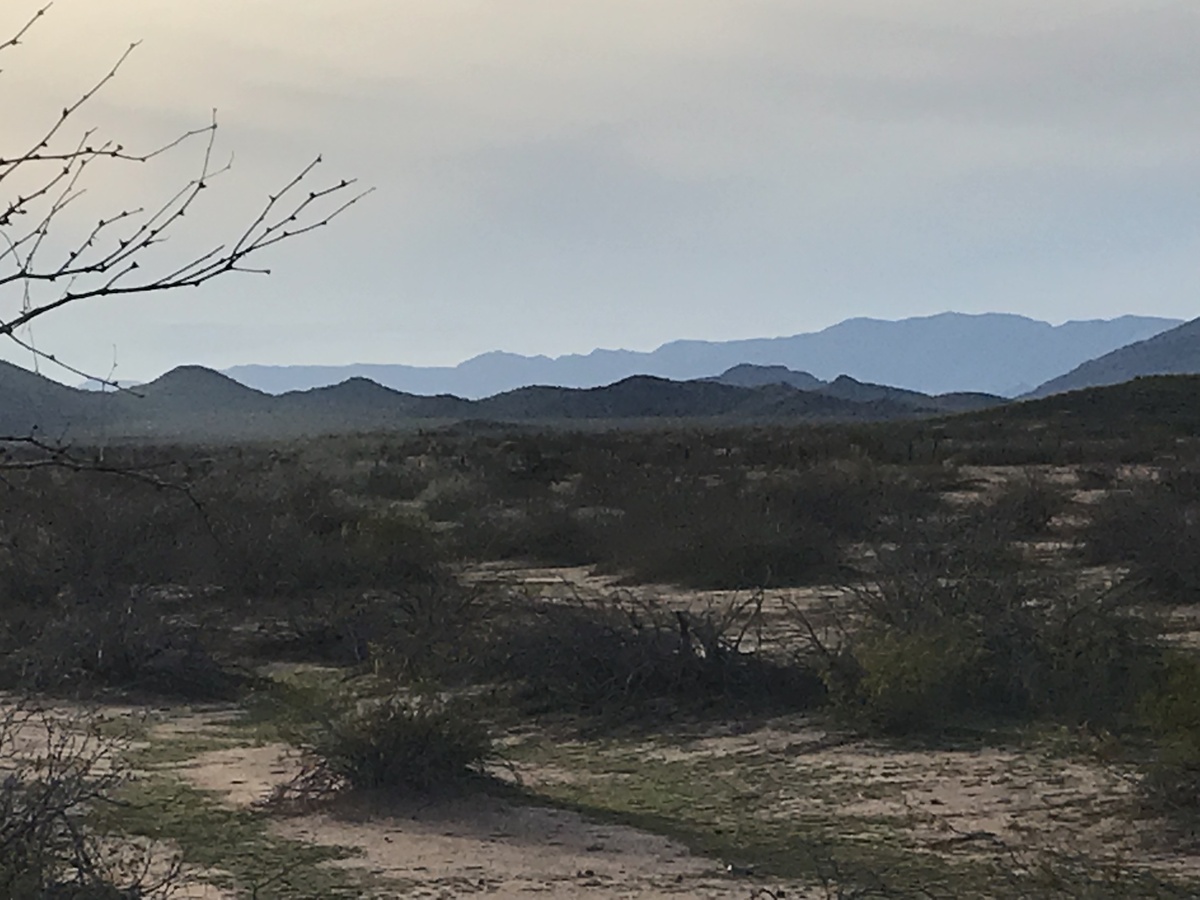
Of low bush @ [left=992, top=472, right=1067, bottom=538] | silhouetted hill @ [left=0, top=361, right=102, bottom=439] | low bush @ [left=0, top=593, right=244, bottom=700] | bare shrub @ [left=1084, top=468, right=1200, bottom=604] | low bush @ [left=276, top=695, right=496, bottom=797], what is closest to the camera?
silhouetted hill @ [left=0, top=361, right=102, bottom=439]

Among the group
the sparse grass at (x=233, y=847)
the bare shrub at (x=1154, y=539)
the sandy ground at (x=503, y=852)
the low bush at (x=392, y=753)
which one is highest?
the bare shrub at (x=1154, y=539)

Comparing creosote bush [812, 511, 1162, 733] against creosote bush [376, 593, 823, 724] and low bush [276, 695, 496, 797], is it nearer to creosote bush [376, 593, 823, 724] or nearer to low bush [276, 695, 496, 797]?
creosote bush [376, 593, 823, 724]

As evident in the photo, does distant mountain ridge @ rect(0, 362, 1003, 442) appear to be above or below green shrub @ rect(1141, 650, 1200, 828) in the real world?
above

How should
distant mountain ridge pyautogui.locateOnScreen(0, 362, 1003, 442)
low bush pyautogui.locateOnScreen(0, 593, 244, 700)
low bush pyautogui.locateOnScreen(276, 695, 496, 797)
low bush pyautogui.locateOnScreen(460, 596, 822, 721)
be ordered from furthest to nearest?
distant mountain ridge pyautogui.locateOnScreen(0, 362, 1003, 442) < low bush pyautogui.locateOnScreen(0, 593, 244, 700) < low bush pyautogui.locateOnScreen(460, 596, 822, 721) < low bush pyautogui.locateOnScreen(276, 695, 496, 797)

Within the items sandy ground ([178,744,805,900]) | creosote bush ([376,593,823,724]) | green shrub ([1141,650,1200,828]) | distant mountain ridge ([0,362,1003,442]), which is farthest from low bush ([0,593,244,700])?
distant mountain ridge ([0,362,1003,442])

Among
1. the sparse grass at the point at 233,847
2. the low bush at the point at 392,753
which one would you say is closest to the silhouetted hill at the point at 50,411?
the sparse grass at the point at 233,847

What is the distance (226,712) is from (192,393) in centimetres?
14700

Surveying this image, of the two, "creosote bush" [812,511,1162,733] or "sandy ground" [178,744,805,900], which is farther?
"creosote bush" [812,511,1162,733]

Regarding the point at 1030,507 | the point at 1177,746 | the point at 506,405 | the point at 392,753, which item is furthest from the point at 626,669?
the point at 506,405

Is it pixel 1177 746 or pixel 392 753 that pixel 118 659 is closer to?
pixel 392 753

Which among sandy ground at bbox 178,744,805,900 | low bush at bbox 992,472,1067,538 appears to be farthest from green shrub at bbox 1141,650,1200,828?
low bush at bbox 992,472,1067,538

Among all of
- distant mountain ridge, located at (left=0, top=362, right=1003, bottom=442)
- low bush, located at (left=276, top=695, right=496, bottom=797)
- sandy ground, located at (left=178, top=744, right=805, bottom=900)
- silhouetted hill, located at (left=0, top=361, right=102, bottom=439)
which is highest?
distant mountain ridge, located at (left=0, top=362, right=1003, bottom=442)

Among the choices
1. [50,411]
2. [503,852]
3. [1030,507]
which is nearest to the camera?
[50,411]

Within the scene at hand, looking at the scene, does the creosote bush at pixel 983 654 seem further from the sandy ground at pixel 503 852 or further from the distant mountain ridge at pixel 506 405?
the distant mountain ridge at pixel 506 405
